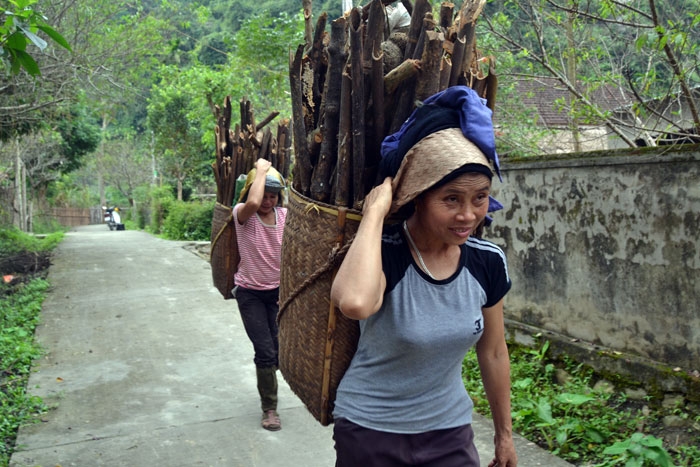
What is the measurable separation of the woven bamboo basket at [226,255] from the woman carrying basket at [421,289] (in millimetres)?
3040

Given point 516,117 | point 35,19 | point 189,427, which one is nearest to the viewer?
point 35,19

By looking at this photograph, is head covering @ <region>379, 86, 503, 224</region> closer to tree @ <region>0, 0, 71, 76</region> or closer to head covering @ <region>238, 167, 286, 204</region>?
tree @ <region>0, 0, 71, 76</region>

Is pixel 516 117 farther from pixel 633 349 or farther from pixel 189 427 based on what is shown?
pixel 189 427

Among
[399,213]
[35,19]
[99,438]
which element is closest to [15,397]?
[99,438]

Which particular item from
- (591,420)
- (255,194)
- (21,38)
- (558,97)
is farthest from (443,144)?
(558,97)

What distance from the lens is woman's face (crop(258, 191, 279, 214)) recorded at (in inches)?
189

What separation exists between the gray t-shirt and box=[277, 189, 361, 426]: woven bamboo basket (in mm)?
70

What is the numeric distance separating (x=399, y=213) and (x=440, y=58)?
495 mm

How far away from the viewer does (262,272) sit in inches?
189

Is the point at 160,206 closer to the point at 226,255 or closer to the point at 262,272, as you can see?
the point at 226,255

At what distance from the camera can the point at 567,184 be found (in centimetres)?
544

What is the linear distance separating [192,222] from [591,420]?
18186mm

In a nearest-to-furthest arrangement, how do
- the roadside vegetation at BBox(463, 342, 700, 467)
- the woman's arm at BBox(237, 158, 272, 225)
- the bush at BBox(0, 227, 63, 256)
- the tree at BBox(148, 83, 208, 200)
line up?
the roadside vegetation at BBox(463, 342, 700, 467)
the woman's arm at BBox(237, 158, 272, 225)
the bush at BBox(0, 227, 63, 256)
the tree at BBox(148, 83, 208, 200)

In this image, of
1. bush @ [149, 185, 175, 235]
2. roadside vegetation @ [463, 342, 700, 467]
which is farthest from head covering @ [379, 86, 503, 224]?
bush @ [149, 185, 175, 235]
